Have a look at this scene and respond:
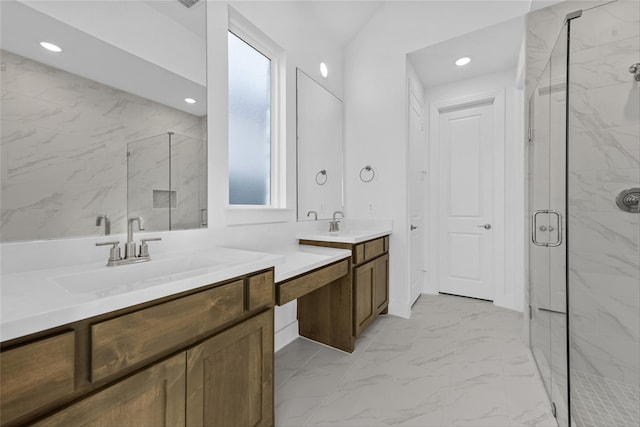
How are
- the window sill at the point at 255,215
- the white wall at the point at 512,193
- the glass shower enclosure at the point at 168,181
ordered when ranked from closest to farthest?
the glass shower enclosure at the point at 168,181, the window sill at the point at 255,215, the white wall at the point at 512,193

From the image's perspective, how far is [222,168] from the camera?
1691 millimetres

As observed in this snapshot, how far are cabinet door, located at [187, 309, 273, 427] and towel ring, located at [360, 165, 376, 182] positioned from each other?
1966 millimetres

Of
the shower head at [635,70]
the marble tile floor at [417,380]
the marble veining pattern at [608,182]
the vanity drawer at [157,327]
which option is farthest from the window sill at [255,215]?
the shower head at [635,70]

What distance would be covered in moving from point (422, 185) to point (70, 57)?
3186 millimetres

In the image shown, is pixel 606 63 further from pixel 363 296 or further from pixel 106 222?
pixel 106 222

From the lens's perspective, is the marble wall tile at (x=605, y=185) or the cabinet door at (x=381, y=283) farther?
the cabinet door at (x=381, y=283)

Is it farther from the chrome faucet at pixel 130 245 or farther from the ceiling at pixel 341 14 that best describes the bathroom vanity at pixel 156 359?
the ceiling at pixel 341 14

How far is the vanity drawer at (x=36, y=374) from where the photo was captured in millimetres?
550

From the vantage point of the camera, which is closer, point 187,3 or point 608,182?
point 187,3

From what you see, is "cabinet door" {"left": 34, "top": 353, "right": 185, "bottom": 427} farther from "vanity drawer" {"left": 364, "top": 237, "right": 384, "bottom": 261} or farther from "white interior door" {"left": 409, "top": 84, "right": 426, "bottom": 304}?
"white interior door" {"left": 409, "top": 84, "right": 426, "bottom": 304}

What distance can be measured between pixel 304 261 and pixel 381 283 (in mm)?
1203

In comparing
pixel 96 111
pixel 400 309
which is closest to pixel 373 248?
pixel 400 309

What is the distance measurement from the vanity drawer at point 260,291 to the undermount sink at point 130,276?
19 cm

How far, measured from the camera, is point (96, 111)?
1158mm
